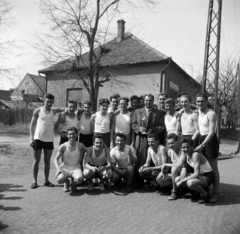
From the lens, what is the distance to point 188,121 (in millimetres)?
5801

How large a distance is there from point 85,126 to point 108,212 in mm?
2573

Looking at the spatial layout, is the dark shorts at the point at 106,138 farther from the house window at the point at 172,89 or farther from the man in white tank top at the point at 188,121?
the house window at the point at 172,89

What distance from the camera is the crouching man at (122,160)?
6000 mm

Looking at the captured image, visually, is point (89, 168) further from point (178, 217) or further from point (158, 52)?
point (158, 52)

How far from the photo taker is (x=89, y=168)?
5902 mm

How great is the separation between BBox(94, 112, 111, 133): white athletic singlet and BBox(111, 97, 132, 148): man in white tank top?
12cm

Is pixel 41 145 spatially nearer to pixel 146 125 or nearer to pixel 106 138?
pixel 106 138

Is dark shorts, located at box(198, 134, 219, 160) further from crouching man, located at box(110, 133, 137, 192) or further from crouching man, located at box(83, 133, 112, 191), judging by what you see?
crouching man, located at box(83, 133, 112, 191)

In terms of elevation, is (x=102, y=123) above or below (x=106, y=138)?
above

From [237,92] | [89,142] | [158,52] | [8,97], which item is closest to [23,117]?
[158,52]

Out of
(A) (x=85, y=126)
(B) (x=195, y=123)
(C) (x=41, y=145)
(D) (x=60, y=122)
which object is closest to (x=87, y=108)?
(A) (x=85, y=126)

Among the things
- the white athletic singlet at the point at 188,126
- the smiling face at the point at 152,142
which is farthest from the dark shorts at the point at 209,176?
the smiling face at the point at 152,142

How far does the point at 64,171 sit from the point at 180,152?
2.26 meters

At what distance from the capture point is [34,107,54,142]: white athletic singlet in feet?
20.2
